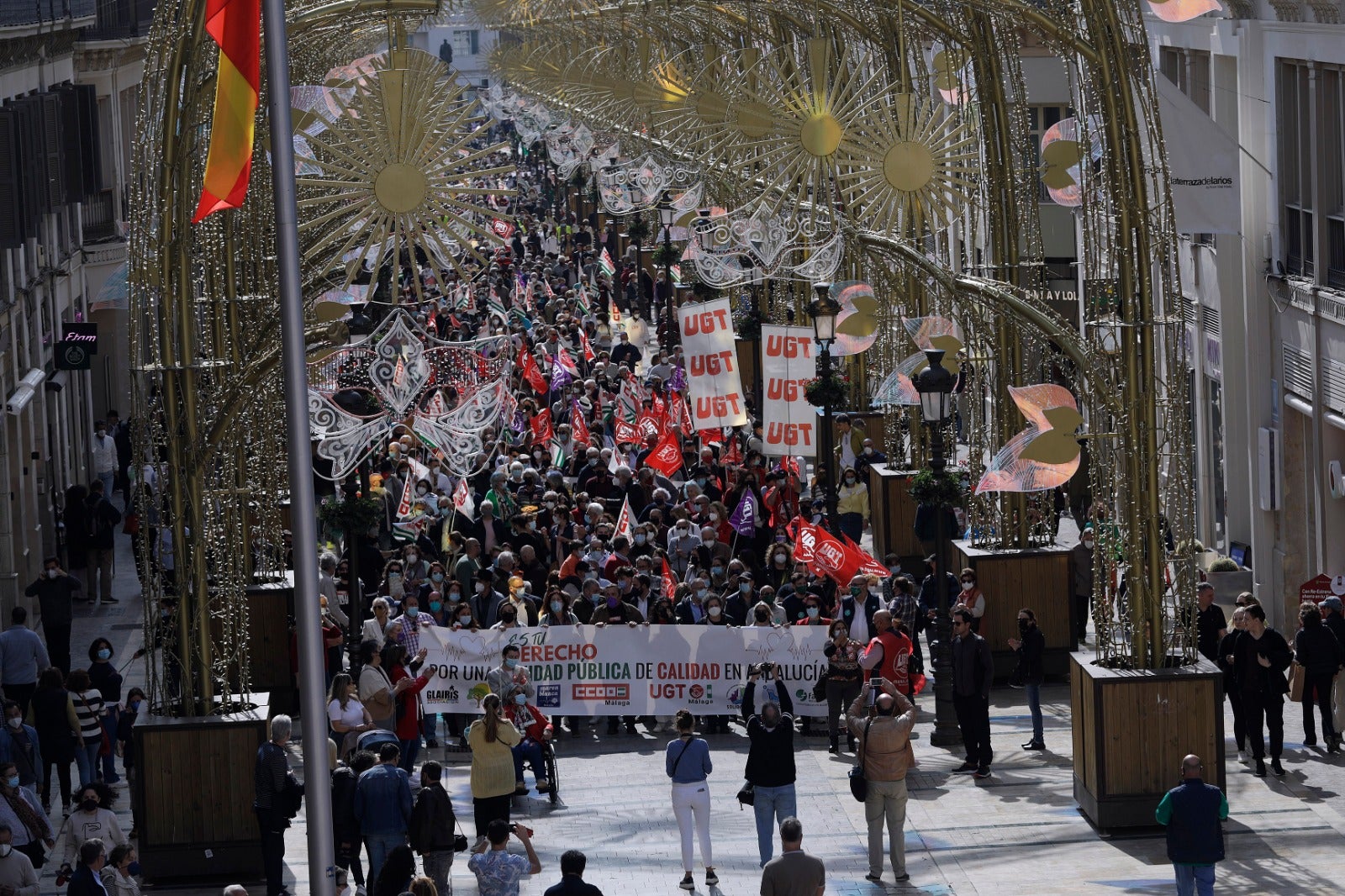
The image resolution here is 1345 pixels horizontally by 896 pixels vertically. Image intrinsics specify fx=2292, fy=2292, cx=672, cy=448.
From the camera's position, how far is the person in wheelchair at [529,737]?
2094 cm

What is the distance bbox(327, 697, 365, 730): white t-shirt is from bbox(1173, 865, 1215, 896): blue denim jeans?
7.34 m

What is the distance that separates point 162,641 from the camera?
19.0m

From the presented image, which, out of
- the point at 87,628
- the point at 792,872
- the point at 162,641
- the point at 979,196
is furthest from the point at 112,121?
the point at 792,872

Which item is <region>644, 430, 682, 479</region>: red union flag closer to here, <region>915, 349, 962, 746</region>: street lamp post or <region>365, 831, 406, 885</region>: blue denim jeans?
<region>915, 349, 962, 746</region>: street lamp post

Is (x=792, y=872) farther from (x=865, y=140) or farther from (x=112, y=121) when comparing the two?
(x=112, y=121)

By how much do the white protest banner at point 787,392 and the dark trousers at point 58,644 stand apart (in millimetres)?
8945

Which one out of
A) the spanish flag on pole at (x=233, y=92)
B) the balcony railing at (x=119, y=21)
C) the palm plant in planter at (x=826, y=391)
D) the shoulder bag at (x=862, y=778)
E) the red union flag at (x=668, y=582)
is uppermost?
the balcony railing at (x=119, y=21)

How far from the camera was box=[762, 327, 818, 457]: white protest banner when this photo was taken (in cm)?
2891

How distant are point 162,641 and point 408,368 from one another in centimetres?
644

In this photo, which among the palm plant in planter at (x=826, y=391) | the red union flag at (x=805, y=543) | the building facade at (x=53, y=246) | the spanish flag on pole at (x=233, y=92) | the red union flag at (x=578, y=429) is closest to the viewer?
the spanish flag on pole at (x=233, y=92)

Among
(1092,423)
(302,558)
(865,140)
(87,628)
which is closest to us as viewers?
(302,558)

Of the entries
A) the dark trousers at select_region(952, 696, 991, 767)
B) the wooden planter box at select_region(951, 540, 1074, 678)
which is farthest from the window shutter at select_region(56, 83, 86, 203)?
the dark trousers at select_region(952, 696, 991, 767)

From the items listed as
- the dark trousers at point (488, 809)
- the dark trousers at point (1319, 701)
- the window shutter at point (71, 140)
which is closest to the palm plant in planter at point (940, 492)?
the dark trousers at point (1319, 701)

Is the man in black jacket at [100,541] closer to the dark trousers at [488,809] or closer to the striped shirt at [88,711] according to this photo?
the striped shirt at [88,711]
